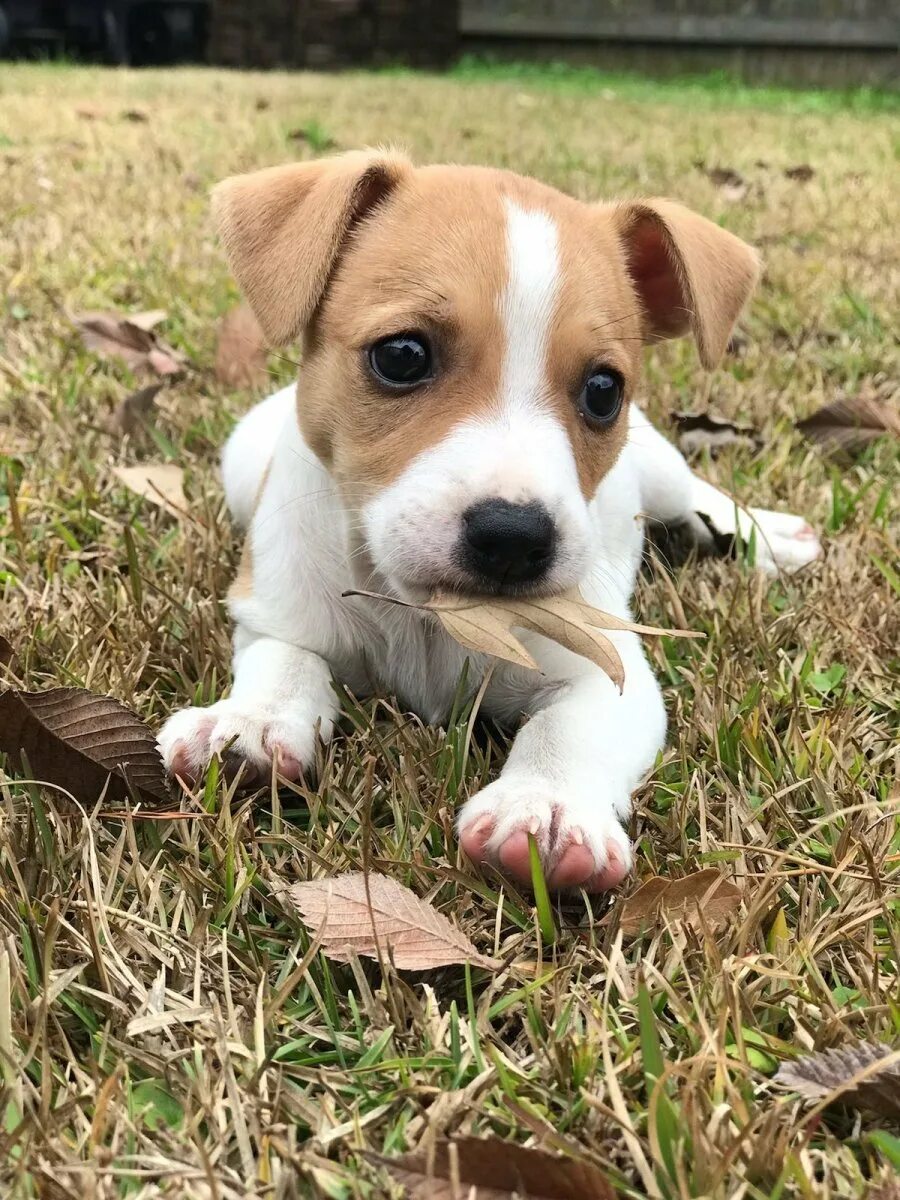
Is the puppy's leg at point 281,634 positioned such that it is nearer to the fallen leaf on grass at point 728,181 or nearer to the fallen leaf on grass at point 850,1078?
the fallen leaf on grass at point 850,1078

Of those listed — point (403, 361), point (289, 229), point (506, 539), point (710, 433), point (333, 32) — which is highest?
point (333, 32)

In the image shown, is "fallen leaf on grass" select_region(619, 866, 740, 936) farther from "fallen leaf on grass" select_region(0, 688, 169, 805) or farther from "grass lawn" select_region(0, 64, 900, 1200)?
"fallen leaf on grass" select_region(0, 688, 169, 805)

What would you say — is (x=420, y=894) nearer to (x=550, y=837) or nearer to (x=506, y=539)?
(x=550, y=837)

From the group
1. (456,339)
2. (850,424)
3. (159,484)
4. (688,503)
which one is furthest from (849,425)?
(159,484)

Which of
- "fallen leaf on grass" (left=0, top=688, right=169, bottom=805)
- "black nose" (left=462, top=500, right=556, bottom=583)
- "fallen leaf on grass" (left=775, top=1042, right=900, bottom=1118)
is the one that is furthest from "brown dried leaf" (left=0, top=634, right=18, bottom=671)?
"fallen leaf on grass" (left=775, top=1042, right=900, bottom=1118)

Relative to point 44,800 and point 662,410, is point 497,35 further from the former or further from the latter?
point 44,800

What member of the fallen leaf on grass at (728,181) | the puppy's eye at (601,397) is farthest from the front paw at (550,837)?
the fallen leaf on grass at (728,181)
